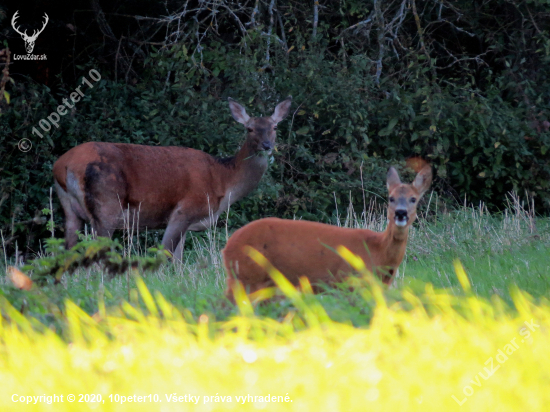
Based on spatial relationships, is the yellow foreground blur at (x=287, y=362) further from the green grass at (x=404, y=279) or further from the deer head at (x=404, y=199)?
the deer head at (x=404, y=199)

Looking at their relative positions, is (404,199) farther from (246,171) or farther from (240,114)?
(240,114)

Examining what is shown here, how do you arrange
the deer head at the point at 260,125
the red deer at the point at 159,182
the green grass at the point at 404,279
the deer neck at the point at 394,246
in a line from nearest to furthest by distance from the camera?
1. the green grass at the point at 404,279
2. the deer neck at the point at 394,246
3. the red deer at the point at 159,182
4. the deer head at the point at 260,125

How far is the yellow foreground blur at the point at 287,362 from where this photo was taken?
2941 millimetres

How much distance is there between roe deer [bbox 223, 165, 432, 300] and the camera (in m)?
5.33

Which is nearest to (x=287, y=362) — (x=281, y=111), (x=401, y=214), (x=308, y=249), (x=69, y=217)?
(x=308, y=249)

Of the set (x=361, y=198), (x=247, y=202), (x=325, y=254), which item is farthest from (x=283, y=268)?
(x=361, y=198)

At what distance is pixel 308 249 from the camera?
17.7ft

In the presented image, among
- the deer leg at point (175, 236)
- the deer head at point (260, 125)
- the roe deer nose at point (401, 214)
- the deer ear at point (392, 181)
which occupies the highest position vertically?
the deer ear at point (392, 181)

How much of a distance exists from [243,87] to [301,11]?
6.34ft

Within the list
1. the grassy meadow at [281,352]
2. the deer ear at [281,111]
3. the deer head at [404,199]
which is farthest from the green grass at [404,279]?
the deer ear at [281,111]

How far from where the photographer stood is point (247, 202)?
11414 mm

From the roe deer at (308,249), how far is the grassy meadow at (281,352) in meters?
0.65

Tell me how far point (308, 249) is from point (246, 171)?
17.5ft

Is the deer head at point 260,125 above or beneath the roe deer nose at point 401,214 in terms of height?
beneath
